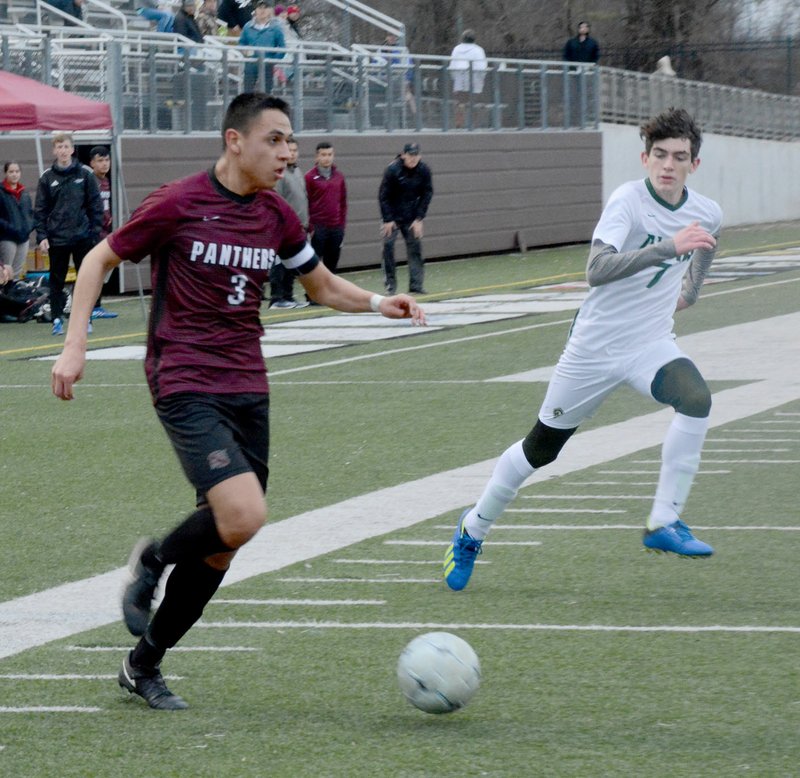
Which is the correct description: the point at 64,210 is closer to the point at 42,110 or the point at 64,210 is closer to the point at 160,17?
the point at 42,110

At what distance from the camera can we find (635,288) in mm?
7402

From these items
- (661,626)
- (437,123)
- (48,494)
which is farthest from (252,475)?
(437,123)

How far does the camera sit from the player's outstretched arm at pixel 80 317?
542 cm

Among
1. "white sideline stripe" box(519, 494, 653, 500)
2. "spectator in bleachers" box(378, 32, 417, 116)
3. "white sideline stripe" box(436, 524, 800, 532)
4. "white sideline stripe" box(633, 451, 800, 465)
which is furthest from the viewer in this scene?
"spectator in bleachers" box(378, 32, 417, 116)

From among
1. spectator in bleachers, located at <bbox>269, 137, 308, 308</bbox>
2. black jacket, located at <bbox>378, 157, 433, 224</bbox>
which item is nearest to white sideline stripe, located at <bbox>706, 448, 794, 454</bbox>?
spectator in bleachers, located at <bbox>269, 137, 308, 308</bbox>

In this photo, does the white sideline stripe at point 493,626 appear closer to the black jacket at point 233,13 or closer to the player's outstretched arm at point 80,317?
the player's outstretched arm at point 80,317

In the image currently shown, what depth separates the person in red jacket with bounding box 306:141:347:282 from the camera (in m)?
22.3

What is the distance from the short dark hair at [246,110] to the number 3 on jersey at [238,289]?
440 millimetres

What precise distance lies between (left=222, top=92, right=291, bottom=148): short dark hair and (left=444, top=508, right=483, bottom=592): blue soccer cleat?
7.31ft

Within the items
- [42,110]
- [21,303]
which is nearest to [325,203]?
[21,303]

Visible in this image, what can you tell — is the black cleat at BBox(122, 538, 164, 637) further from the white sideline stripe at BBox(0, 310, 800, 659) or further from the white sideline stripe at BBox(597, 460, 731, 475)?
the white sideline stripe at BBox(597, 460, 731, 475)

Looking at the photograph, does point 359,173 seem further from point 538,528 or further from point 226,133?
point 226,133

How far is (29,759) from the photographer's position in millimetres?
4898

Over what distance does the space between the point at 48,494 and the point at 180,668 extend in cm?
379
